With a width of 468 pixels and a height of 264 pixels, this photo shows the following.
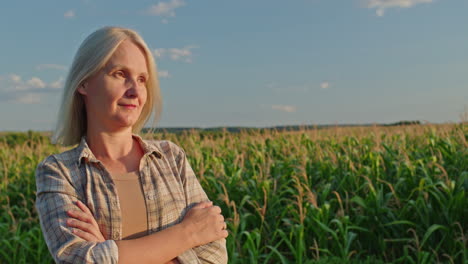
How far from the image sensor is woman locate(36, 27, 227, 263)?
1883 mm

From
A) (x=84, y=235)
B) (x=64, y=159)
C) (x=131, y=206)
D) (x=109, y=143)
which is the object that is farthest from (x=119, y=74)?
(x=84, y=235)

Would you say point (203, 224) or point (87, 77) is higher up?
point (87, 77)

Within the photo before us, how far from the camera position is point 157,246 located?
6.19 feet

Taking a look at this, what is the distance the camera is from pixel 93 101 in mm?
1998

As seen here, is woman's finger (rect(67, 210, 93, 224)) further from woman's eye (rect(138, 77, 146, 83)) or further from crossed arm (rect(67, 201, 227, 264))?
woman's eye (rect(138, 77, 146, 83))

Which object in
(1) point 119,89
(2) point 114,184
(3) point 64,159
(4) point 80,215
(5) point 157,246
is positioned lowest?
(5) point 157,246

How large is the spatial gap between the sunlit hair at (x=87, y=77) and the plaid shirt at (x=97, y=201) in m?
0.14

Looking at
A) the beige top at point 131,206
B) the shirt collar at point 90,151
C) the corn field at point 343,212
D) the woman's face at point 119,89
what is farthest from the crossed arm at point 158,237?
the corn field at point 343,212

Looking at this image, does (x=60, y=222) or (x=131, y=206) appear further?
(x=131, y=206)

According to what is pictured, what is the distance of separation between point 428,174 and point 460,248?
119 centimetres

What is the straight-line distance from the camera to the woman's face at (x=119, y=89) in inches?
76.4

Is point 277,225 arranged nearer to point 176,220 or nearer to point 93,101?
point 176,220

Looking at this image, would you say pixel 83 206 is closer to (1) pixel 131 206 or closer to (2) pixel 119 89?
(1) pixel 131 206

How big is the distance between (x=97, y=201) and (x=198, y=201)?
0.52 metres
